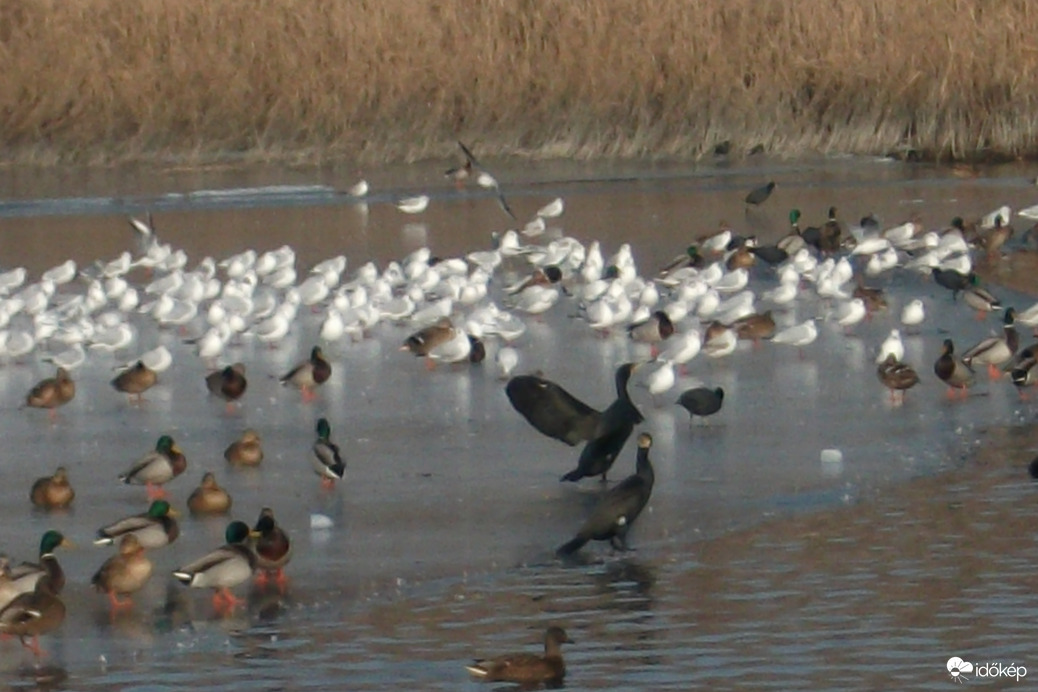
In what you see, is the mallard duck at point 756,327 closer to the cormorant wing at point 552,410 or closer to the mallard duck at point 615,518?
the cormorant wing at point 552,410

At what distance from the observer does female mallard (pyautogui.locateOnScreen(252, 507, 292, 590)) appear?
8.95m

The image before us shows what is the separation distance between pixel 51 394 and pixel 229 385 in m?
1.05

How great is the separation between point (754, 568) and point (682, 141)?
2040cm

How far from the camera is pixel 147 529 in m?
9.34

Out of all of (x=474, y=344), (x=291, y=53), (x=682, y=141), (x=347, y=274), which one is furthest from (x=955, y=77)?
(x=474, y=344)

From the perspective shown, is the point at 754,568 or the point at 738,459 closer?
the point at 754,568

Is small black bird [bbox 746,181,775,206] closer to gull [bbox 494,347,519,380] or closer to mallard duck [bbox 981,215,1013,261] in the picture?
mallard duck [bbox 981,215,1013,261]

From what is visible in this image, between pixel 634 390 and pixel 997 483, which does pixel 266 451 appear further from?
pixel 997 483

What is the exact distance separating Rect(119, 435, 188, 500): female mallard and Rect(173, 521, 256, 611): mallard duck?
6.06 feet

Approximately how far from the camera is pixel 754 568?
8.98m

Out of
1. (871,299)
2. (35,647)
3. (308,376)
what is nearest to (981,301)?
(871,299)

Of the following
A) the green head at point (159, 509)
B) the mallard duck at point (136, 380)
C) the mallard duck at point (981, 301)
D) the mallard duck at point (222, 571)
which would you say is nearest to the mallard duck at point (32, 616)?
the mallard duck at point (222, 571)

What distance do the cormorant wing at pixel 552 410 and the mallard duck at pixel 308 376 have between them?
270 centimetres

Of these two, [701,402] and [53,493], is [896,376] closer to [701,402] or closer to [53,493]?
[701,402]
